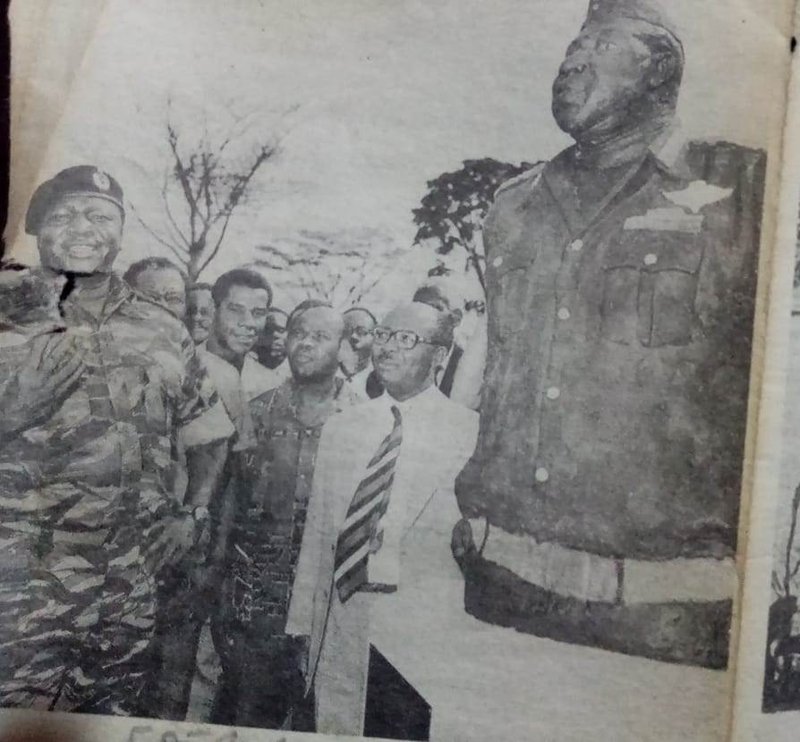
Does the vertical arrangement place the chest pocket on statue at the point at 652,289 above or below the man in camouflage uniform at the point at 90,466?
above

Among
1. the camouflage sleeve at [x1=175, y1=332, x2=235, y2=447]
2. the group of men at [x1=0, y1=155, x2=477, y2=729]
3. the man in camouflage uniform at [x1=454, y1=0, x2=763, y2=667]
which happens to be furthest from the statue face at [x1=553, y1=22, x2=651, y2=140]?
the camouflage sleeve at [x1=175, y1=332, x2=235, y2=447]

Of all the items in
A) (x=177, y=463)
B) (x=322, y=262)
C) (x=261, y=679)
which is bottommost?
(x=261, y=679)

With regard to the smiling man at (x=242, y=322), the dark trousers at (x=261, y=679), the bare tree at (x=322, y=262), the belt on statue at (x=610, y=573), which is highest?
the bare tree at (x=322, y=262)

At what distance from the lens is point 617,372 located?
418mm

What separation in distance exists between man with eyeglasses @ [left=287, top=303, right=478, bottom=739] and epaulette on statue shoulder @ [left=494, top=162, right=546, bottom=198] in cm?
12

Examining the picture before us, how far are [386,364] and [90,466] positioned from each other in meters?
0.17

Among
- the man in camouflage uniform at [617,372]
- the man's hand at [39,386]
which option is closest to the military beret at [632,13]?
the man in camouflage uniform at [617,372]

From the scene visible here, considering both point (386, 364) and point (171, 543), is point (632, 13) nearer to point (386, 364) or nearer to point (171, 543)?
point (386, 364)

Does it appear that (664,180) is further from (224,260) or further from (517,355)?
(224,260)

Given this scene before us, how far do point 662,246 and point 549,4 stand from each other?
14cm

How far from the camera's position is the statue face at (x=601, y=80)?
421 millimetres

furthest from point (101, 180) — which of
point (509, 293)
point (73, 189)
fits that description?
point (509, 293)

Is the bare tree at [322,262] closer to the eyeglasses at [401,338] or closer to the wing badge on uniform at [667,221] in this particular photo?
the eyeglasses at [401,338]

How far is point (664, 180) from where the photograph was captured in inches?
16.6
